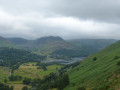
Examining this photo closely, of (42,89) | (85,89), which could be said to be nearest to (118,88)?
(85,89)

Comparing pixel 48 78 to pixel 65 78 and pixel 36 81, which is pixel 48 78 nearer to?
pixel 36 81

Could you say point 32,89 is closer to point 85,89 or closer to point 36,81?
point 36,81

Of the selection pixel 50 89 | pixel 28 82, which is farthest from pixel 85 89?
pixel 28 82

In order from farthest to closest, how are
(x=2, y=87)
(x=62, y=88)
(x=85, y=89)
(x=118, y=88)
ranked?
(x=2, y=87)
(x=62, y=88)
(x=85, y=89)
(x=118, y=88)

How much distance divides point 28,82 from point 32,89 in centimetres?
3163

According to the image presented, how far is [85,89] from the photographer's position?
7106 centimetres

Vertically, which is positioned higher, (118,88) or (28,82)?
(118,88)

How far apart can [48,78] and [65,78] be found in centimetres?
7066

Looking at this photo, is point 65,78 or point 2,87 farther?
point 2,87

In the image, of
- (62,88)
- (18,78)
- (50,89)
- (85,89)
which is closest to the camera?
(85,89)

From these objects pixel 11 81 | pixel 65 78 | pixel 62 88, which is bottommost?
pixel 11 81

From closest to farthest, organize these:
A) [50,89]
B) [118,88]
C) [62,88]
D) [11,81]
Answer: [118,88]
[62,88]
[50,89]
[11,81]

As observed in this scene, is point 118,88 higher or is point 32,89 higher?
point 118,88

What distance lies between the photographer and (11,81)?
18638 centimetres
